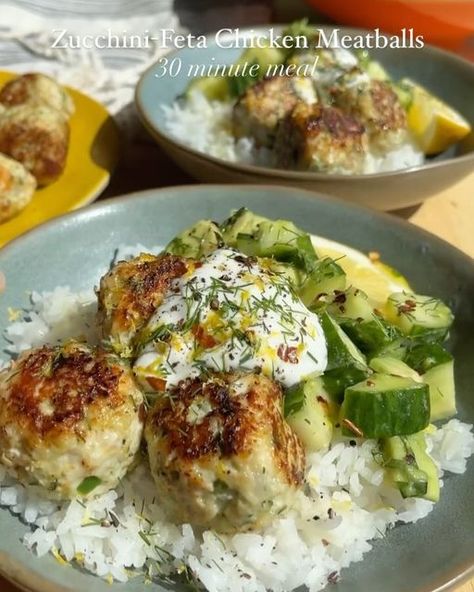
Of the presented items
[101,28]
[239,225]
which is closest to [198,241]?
[239,225]

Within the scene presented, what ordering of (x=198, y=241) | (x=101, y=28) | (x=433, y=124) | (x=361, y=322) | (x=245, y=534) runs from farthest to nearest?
(x=101, y=28) → (x=433, y=124) → (x=198, y=241) → (x=361, y=322) → (x=245, y=534)

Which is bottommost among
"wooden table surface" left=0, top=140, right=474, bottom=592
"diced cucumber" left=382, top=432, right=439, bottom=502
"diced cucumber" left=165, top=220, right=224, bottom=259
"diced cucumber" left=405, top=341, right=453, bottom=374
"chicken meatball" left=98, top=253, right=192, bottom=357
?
"wooden table surface" left=0, top=140, right=474, bottom=592

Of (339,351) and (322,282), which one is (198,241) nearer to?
(322,282)

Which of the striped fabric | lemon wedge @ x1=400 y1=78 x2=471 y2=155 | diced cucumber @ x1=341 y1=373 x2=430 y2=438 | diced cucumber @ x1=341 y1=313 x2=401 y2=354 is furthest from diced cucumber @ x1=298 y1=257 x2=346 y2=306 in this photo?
the striped fabric

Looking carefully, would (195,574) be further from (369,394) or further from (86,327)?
(86,327)

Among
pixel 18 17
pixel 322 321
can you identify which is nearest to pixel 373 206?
pixel 322 321

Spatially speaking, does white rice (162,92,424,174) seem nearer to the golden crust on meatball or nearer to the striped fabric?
the golden crust on meatball
